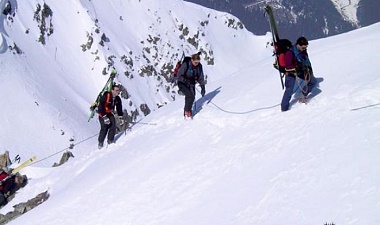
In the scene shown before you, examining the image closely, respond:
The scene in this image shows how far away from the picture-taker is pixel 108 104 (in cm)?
1606

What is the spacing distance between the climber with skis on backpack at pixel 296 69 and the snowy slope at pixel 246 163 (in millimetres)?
339

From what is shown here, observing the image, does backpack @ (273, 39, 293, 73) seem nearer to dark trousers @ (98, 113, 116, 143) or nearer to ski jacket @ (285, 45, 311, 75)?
ski jacket @ (285, 45, 311, 75)

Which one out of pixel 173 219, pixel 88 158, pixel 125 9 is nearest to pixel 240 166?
pixel 173 219

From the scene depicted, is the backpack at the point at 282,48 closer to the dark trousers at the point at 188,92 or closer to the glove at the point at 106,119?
the dark trousers at the point at 188,92

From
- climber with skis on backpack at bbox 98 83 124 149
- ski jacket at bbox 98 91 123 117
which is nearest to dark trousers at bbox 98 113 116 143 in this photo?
climber with skis on backpack at bbox 98 83 124 149

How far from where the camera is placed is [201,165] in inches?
428

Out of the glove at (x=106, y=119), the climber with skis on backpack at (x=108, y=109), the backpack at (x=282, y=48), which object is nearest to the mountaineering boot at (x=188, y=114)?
the climber with skis on backpack at (x=108, y=109)

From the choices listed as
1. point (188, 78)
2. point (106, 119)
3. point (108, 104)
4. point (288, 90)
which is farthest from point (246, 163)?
point (106, 119)

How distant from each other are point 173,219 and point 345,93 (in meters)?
5.07

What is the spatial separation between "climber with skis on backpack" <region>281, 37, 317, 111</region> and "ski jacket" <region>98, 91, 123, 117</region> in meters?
6.59

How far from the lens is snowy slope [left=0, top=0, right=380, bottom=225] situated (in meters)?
7.74

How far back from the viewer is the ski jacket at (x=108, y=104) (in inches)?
631

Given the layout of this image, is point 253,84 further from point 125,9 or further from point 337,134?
point 125,9

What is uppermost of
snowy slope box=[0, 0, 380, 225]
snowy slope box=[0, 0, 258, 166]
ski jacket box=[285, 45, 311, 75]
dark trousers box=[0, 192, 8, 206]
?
snowy slope box=[0, 0, 258, 166]
